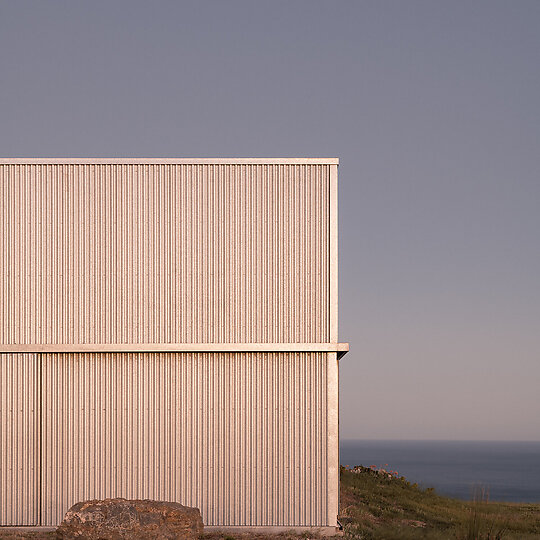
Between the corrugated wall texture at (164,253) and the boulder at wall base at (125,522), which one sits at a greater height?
the corrugated wall texture at (164,253)

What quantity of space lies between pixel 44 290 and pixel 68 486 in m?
3.71

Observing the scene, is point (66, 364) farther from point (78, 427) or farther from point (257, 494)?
point (257, 494)

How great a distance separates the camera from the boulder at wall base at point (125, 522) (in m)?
12.0

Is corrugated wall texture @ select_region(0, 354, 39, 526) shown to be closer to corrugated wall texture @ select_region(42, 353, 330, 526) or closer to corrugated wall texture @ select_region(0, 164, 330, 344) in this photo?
corrugated wall texture @ select_region(42, 353, 330, 526)

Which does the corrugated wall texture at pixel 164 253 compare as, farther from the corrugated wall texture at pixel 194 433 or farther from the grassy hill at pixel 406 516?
the grassy hill at pixel 406 516

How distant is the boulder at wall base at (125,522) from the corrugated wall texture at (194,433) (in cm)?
153

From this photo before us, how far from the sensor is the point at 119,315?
1429cm

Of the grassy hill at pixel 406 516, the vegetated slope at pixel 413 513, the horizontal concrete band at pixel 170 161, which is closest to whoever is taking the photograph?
the grassy hill at pixel 406 516

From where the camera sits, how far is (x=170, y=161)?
47.5ft

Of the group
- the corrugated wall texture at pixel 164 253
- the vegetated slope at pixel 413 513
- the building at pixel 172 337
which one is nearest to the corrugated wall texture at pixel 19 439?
the building at pixel 172 337

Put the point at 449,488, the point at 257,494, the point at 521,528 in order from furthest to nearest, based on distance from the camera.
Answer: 1. the point at 449,488
2. the point at 521,528
3. the point at 257,494

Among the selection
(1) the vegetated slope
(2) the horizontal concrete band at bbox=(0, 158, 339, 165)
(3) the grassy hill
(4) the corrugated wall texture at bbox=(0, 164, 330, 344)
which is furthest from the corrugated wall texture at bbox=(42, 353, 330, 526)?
(2) the horizontal concrete band at bbox=(0, 158, 339, 165)

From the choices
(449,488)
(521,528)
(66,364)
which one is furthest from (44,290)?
(521,528)

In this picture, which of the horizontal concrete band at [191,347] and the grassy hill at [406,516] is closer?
the grassy hill at [406,516]
